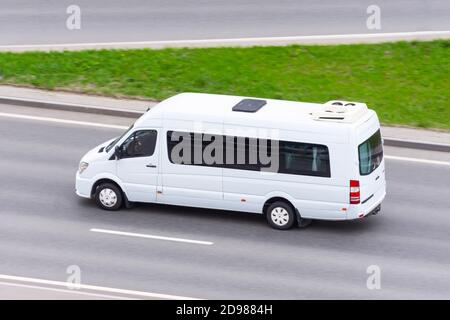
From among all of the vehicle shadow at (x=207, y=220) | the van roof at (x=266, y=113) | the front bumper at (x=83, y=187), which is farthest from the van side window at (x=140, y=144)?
the vehicle shadow at (x=207, y=220)

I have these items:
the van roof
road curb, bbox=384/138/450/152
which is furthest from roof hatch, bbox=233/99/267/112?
road curb, bbox=384/138/450/152

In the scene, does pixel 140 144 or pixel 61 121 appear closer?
pixel 140 144

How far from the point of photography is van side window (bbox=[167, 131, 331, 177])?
2234 centimetres

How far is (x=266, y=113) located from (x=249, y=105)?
1.65 feet

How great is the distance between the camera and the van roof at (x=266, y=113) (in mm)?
22344

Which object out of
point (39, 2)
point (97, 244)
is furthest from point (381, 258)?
point (39, 2)

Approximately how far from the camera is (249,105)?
23.0m

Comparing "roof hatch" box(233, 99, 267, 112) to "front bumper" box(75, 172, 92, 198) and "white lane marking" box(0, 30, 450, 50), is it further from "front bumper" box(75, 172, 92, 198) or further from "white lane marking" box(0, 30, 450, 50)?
"white lane marking" box(0, 30, 450, 50)

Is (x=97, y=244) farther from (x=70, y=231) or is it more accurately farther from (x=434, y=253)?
(x=434, y=253)

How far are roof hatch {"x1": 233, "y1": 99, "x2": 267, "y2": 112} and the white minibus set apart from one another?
2cm

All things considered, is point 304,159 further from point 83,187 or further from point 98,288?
point 98,288

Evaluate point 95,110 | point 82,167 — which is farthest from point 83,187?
point 95,110

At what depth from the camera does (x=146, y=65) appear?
29.9 metres

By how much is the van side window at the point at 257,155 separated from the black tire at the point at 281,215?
2.09 feet
